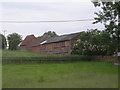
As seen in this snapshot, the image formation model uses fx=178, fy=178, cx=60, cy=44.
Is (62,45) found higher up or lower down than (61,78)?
higher up

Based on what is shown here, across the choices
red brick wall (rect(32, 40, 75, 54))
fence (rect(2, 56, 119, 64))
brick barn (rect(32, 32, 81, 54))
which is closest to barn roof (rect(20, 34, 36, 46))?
red brick wall (rect(32, 40, 75, 54))

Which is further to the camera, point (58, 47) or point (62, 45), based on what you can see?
point (58, 47)

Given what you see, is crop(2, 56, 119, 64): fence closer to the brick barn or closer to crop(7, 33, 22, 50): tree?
the brick barn

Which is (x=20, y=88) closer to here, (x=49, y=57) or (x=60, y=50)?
(x=49, y=57)

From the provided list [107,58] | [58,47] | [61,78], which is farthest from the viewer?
[58,47]

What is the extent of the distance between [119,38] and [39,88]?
421 inches

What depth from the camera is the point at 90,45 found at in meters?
27.5

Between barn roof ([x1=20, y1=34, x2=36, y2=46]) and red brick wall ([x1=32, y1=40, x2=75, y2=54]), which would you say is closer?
red brick wall ([x1=32, y1=40, x2=75, y2=54])

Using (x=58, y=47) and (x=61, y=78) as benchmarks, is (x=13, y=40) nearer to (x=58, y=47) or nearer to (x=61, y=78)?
(x=58, y=47)

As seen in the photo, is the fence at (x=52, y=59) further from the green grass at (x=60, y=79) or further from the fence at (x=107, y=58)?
the green grass at (x=60, y=79)

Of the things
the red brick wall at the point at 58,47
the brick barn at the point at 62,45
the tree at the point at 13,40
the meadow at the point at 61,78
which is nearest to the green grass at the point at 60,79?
the meadow at the point at 61,78

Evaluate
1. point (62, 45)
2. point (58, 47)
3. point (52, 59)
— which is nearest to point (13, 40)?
point (58, 47)

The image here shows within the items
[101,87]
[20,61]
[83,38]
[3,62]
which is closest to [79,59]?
[83,38]

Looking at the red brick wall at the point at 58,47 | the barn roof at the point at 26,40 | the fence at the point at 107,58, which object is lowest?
the fence at the point at 107,58
